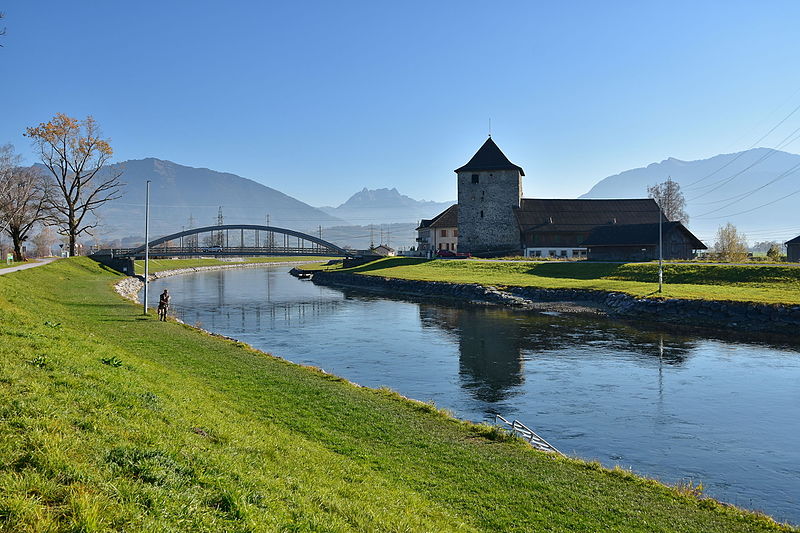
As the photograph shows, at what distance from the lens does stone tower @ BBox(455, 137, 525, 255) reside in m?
83.1

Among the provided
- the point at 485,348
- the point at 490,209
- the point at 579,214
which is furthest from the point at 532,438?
the point at 579,214

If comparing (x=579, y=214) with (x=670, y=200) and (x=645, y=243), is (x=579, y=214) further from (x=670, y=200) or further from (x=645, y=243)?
(x=670, y=200)

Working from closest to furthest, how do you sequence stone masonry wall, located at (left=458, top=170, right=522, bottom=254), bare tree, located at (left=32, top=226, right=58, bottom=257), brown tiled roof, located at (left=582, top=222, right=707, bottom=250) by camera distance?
brown tiled roof, located at (left=582, top=222, right=707, bottom=250)
stone masonry wall, located at (left=458, top=170, right=522, bottom=254)
bare tree, located at (left=32, top=226, right=58, bottom=257)

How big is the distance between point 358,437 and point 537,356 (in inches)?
591

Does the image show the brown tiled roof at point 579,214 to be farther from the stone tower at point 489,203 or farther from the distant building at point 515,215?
the stone tower at point 489,203

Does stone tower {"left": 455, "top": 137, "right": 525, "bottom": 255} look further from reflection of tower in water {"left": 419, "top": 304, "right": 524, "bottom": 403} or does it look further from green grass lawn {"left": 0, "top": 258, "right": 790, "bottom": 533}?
green grass lawn {"left": 0, "top": 258, "right": 790, "bottom": 533}

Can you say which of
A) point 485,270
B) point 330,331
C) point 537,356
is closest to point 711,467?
point 537,356

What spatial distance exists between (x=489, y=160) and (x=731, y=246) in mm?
33218

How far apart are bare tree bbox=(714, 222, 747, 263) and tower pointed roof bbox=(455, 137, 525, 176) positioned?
1107 inches

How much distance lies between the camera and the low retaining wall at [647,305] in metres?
33.2

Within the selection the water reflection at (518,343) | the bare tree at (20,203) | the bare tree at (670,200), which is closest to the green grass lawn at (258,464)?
the water reflection at (518,343)

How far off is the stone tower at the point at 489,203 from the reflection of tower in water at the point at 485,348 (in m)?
40.3

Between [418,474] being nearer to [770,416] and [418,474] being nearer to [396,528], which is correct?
[396,528]

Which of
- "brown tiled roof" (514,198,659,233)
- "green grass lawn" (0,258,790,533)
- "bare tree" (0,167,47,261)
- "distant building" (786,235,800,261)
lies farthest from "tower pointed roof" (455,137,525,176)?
"green grass lawn" (0,258,790,533)
